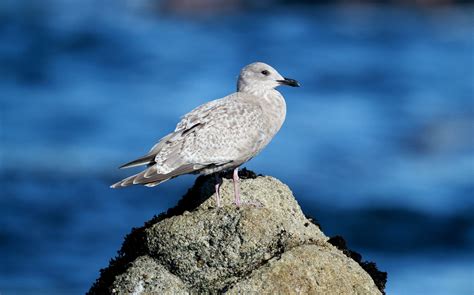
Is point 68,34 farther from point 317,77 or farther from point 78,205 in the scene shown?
point 78,205

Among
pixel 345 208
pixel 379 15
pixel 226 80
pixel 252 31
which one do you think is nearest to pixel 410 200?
pixel 345 208

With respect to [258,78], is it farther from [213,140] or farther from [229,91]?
[229,91]

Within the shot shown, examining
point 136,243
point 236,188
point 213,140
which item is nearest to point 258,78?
point 213,140

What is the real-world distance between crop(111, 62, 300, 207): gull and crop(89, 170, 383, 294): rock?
648 millimetres

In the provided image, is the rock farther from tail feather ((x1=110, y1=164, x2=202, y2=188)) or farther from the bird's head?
the bird's head

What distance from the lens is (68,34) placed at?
43.6 metres

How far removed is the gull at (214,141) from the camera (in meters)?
9.38

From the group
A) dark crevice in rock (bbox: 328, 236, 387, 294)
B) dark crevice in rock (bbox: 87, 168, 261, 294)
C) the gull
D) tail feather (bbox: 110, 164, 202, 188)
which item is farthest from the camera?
the gull

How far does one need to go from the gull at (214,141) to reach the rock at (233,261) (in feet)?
2.13

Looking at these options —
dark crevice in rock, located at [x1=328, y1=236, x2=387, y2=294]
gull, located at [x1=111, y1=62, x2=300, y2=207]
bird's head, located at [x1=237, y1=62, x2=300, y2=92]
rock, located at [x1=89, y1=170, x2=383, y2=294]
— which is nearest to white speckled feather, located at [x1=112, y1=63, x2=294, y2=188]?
gull, located at [x1=111, y1=62, x2=300, y2=207]

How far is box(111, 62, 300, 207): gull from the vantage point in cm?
938

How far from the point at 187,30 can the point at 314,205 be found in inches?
903

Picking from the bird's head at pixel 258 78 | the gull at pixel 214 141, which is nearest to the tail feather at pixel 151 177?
the gull at pixel 214 141

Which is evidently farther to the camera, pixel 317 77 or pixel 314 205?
pixel 317 77
